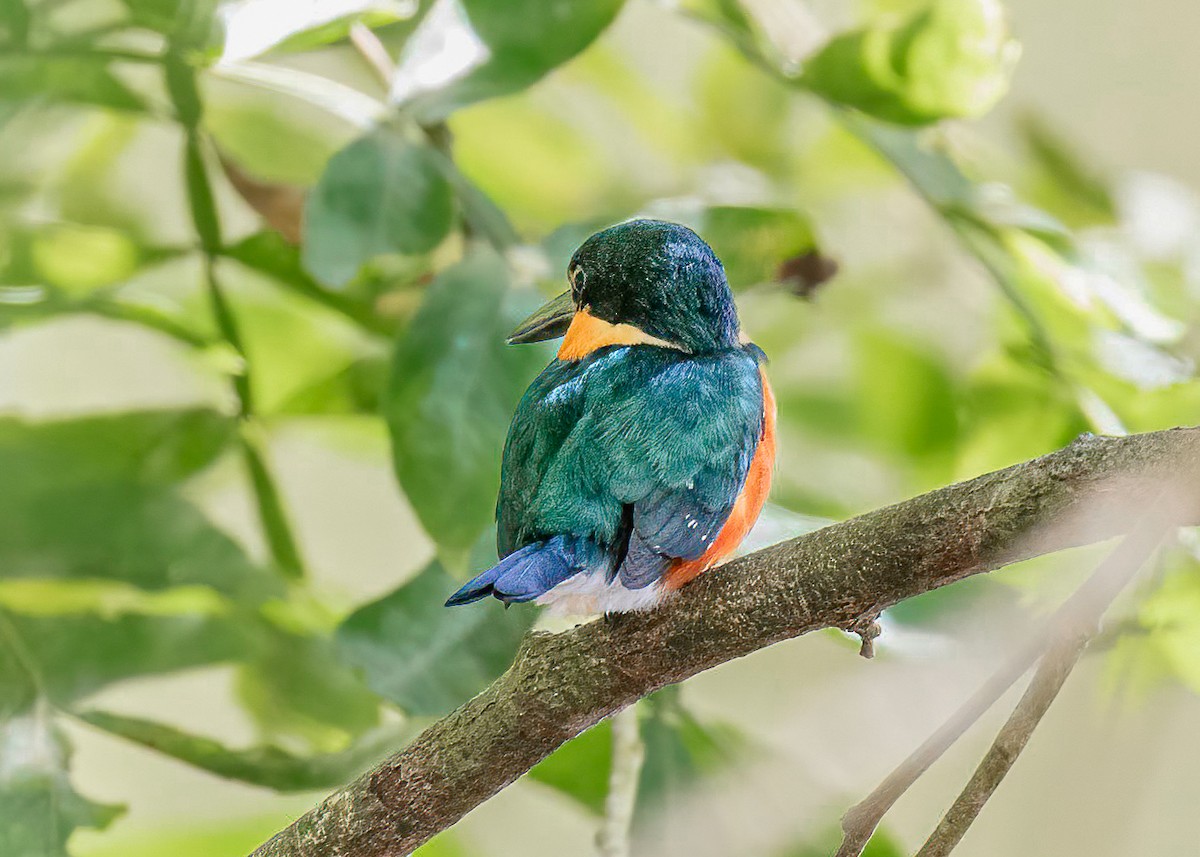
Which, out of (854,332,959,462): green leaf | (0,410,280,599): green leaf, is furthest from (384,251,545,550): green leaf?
(854,332,959,462): green leaf

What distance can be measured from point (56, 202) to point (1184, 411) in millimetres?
881

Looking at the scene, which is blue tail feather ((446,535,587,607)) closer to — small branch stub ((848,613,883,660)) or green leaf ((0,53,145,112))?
small branch stub ((848,613,883,660))

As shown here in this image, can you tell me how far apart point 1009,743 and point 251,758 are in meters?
0.45

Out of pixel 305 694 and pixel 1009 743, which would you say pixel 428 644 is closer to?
pixel 305 694

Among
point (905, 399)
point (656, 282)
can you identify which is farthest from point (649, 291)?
Answer: point (905, 399)

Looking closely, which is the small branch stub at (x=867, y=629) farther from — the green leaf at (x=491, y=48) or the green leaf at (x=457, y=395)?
the green leaf at (x=491, y=48)

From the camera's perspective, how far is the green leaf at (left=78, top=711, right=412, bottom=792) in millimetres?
651

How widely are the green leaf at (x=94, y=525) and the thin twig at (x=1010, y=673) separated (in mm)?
514

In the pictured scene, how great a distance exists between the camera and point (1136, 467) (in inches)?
12.8

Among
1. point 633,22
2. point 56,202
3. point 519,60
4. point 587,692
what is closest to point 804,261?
point 519,60

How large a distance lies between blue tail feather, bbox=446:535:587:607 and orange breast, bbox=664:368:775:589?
4 cm

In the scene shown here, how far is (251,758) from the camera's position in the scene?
26.2 inches

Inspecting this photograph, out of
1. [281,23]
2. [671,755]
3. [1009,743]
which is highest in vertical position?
[281,23]

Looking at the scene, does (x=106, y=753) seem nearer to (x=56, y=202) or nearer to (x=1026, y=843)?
(x=56, y=202)
